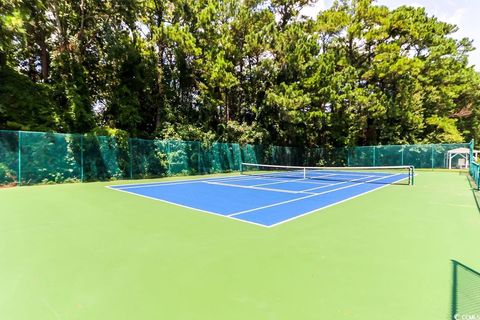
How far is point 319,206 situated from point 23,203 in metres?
8.23

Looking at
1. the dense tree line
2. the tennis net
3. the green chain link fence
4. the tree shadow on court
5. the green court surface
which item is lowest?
the tree shadow on court

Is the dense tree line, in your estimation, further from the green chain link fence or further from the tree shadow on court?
the tree shadow on court

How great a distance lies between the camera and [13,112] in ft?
42.1

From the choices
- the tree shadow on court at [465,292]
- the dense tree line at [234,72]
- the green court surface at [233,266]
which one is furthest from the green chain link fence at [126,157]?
the tree shadow on court at [465,292]

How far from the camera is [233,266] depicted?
3.39 m

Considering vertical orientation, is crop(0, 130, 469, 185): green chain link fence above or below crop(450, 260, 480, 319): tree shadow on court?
above

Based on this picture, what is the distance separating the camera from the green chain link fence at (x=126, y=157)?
11.3 meters

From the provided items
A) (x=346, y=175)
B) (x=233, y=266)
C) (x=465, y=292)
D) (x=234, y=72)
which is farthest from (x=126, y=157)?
(x=465, y=292)

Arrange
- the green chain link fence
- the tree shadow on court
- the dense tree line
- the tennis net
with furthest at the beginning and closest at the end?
the dense tree line
the tennis net
the green chain link fence
the tree shadow on court

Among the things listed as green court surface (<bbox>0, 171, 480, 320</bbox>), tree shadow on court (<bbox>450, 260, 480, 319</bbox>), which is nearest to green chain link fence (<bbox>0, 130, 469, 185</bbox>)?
green court surface (<bbox>0, 171, 480, 320</bbox>)

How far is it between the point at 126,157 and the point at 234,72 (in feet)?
40.7

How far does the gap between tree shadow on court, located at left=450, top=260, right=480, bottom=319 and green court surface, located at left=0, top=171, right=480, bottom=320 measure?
0.7 inches

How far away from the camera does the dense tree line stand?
14.4 metres

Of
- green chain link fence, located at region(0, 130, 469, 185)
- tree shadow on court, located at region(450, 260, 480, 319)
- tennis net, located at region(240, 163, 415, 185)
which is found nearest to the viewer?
tree shadow on court, located at region(450, 260, 480, 319)
